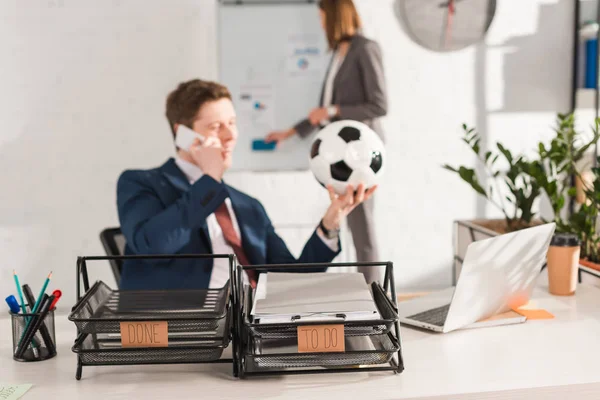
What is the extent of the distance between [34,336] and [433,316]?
80 centimetres

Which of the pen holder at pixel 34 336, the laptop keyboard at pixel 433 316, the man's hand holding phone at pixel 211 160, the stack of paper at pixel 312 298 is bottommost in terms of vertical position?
the laptop keyboard at pixel 433 316

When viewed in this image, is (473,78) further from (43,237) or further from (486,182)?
(43,237)

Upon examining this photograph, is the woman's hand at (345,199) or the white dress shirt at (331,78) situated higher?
the white dress shirt at (331,78)

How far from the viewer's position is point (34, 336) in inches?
44.9

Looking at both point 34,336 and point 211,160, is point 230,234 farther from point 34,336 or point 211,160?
point 34,336

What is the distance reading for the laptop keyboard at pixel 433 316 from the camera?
1313 millimetres

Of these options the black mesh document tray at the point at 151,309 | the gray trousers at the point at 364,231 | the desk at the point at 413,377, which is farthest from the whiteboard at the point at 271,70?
the desk at the point at 413,377

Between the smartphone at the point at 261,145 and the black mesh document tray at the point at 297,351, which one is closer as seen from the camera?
the black mesh document tray at the point at 297,351

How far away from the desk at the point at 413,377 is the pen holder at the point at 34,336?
2 centimetres

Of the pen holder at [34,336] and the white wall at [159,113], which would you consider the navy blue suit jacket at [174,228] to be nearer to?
the pen holder at [34,336]

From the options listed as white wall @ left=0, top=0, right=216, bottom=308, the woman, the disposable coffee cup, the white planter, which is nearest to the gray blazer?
the woman

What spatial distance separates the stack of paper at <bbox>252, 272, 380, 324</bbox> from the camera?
1.05 metres

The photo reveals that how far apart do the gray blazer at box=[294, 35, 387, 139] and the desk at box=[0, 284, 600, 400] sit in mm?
2151

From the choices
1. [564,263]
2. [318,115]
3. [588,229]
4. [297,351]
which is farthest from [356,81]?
[297,351]
